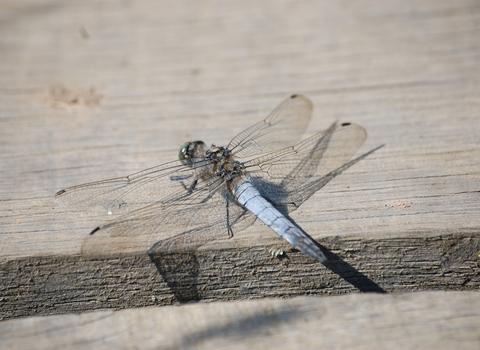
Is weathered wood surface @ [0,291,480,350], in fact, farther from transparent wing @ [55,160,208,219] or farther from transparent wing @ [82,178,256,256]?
transparent wing @ [55,160,208,219]

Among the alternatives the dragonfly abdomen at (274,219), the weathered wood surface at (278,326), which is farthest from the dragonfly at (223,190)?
the weathered wood surface at (278,326)

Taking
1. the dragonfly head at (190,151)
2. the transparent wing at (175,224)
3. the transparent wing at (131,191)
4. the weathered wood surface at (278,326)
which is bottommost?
the weathered wood surface at (278,326)

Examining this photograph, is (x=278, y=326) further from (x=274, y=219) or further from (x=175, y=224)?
(x=175, y=224)

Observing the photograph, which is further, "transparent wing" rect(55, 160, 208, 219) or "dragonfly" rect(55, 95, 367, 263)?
"transparent wing" rect(55, 160, 208, 219)

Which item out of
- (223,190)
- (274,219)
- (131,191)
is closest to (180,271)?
(274,219)

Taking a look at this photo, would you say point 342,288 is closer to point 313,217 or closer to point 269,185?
point 313,217

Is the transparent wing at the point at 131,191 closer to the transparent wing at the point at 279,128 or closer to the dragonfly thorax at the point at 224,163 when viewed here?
the dragonfly thorax at the point at 224,163

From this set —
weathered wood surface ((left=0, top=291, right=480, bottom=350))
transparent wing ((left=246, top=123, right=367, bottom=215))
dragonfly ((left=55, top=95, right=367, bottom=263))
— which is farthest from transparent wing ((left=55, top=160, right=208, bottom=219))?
weathered wood surface ((left=0, top=291, right=480, bottom=350))

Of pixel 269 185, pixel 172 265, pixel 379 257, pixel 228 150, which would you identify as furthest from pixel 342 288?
pixel 228 150
